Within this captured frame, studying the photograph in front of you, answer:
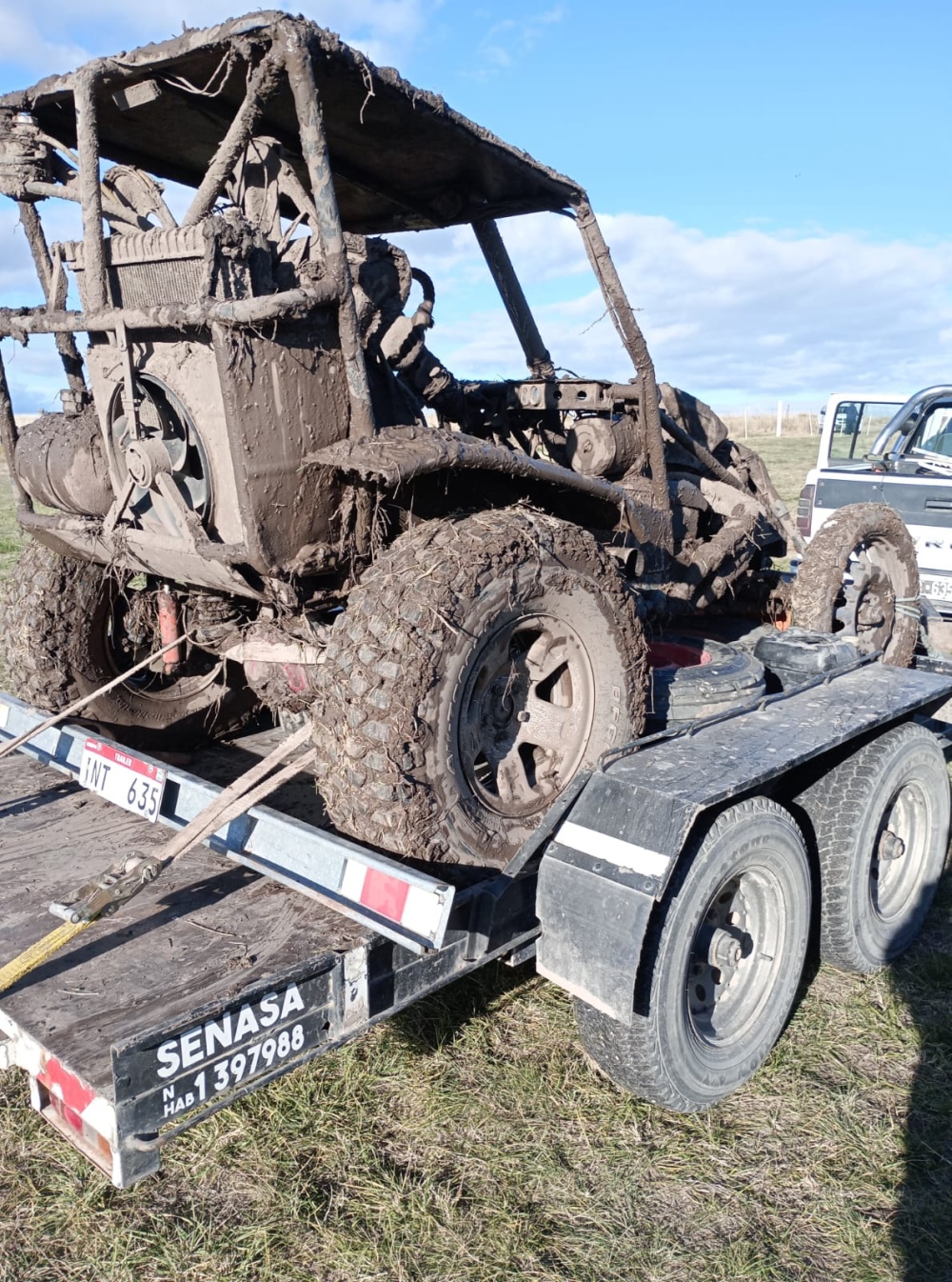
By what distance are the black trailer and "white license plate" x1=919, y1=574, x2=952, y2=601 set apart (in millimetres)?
4243

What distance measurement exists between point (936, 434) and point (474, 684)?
21.8ft

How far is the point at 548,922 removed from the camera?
8.98ft

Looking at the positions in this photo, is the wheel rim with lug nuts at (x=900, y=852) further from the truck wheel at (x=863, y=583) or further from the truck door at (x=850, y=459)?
the truck door at (x=850, y=459)

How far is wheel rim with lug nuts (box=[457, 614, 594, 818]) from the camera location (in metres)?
3.10

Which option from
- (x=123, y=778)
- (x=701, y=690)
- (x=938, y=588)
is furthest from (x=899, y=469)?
(x=123, y=778)

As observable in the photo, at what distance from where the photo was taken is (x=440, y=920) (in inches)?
94.1

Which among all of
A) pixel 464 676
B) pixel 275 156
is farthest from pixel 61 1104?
pixel 275 156

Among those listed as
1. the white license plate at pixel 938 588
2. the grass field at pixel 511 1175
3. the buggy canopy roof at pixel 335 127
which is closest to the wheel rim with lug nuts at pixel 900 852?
the grass field at pixel 511 1175

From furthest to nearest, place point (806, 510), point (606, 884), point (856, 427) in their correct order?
point (856, 427) < point (806, 510) < point (606, 884)

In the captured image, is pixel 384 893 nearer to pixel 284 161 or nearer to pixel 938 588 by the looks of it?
pixel 284 161

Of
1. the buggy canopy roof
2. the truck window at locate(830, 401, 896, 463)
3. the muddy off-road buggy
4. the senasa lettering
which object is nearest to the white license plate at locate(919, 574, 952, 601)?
the truck window at locate(830, 401, 896, 463)

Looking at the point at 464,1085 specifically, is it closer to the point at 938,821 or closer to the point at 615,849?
the point at 615,849

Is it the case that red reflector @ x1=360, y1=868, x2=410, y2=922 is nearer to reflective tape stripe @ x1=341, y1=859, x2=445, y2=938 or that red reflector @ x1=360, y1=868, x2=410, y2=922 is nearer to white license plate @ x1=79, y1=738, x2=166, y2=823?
reflective tape stripe @ x1=341, y1=859, x2=445, y2=938

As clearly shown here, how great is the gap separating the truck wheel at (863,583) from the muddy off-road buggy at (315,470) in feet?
3.22
